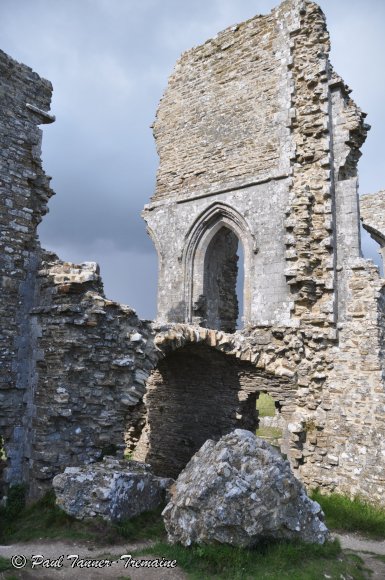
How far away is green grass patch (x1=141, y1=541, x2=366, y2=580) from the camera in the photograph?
14.4ft

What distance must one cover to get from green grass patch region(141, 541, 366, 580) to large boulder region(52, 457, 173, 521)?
101cm

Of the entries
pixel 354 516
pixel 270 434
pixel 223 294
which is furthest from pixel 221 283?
pixel 354 516

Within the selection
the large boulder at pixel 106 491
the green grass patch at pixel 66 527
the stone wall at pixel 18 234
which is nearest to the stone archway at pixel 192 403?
the stone wall at pixel 18 234

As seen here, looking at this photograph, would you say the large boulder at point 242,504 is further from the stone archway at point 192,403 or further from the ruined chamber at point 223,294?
the stone archway at point 192,403

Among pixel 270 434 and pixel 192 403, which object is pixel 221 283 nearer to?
pixel 192 403

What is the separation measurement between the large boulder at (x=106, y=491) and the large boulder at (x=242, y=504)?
0.96 meters

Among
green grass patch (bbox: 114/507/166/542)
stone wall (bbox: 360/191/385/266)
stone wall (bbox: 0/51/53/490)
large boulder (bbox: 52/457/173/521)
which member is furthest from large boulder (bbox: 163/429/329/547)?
stone wall (bbox: 360/191/385/266)

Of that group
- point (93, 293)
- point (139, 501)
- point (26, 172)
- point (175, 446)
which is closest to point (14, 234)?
point (26, 172)

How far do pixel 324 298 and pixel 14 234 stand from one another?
19.0 feet

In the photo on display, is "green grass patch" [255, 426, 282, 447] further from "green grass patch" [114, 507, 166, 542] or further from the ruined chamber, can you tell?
"green grass patch" [114, 507, 166, 542]

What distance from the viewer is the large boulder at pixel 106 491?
5.77 metres

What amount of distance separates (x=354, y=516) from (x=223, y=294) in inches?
241

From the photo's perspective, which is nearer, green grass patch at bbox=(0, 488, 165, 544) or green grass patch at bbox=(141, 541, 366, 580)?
green grass patch at bbox=(141, 541, 366, 580)

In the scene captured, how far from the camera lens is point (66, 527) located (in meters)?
5.70
